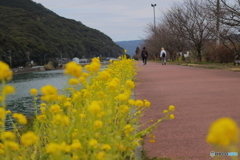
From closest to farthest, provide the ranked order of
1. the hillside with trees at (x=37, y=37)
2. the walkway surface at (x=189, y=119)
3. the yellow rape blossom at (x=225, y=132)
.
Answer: the yellow rape blossom at (x=225, y=132) < the walkway surface at (x=189, y=119) < the hillside with trees at (x=37, y=37)

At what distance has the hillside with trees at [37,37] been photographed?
87537mm

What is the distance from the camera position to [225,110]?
16.5ft

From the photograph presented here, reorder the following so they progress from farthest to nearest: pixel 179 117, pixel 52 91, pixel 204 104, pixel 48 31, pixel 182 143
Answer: pixel 48 31 → pixel 204 104 → pixel 179 117 → pixel 182 143 → pixel 52 91

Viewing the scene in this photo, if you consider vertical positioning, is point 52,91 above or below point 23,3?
below

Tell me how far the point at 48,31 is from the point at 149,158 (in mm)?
117930

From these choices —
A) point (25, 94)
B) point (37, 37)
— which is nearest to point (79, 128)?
point (25, 94)

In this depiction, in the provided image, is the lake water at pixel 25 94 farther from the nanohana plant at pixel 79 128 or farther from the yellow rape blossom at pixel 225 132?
the yellow rape blossom at pixel 225 132

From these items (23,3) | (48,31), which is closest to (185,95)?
(48,31)

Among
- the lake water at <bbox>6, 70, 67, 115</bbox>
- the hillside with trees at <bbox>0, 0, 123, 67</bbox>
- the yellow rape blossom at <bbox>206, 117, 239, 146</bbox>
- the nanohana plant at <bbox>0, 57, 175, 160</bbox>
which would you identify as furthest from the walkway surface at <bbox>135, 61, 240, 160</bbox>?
the hillside with trees at <bbox>0, 0, 123, 67</bbox>

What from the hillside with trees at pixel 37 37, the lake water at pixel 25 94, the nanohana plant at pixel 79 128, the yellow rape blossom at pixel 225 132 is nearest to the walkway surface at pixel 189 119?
the nanohana plant at pixel 79 128

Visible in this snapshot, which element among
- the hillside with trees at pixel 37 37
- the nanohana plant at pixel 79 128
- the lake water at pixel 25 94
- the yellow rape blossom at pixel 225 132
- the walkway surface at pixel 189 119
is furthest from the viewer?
the hillside with trees at pixel 37 37

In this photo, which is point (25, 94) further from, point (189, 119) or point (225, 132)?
point (225, 132)

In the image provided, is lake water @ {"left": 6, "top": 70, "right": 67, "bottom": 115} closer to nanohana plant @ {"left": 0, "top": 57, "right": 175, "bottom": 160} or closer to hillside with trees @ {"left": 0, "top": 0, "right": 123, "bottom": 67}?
nanohana plant @ {"left": 0, "top": 57, "right": 175, "bottom": 160}

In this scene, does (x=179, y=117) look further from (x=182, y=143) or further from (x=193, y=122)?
(x=182, y=143)
